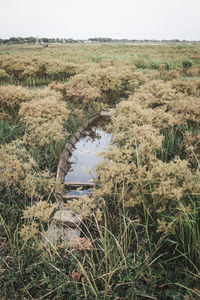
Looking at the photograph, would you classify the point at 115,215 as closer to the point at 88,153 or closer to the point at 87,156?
the point at 87,156

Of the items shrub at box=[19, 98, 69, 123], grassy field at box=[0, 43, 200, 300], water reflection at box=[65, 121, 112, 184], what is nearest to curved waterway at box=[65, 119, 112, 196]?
water reflection at box=[65, 121, 112, 184]

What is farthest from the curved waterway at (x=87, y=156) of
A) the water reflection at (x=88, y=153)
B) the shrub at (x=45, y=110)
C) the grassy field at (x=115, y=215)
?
the shrub at (x=45, y=110)

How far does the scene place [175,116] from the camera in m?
4.68

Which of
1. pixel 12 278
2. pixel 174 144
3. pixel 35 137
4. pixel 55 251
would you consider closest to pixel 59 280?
pixel 55 251

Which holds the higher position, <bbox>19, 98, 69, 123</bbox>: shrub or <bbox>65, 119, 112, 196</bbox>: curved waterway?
<bbox>19, 98, 69, 123</bbox>: shrub

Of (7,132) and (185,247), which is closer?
(185,247)

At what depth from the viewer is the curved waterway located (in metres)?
4.62

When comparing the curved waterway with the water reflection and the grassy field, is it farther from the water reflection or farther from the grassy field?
the grassy field

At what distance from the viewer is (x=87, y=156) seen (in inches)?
220

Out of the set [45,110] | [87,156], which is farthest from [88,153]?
[45,110]

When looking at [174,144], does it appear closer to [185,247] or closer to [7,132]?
[185,247]

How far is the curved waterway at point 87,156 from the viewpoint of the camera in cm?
462

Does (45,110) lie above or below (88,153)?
above

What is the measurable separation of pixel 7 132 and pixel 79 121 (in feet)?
7.76
